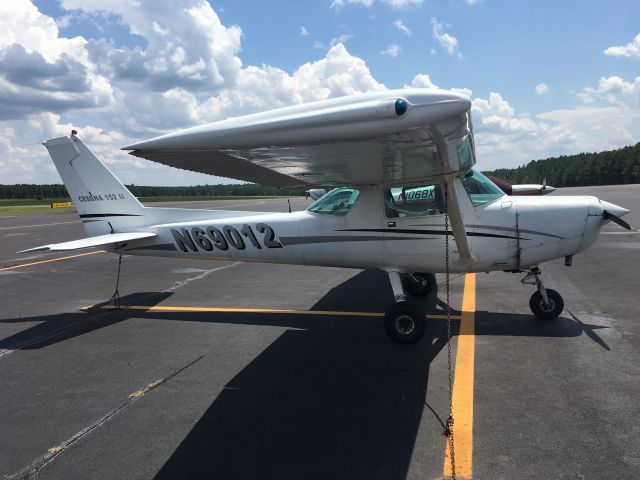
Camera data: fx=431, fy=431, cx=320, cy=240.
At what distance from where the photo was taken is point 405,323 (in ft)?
16.8

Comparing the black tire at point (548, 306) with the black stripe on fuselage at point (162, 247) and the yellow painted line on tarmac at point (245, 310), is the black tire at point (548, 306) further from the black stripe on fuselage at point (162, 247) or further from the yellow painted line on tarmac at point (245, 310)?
the black stripe on fuselage at point (162, 247)

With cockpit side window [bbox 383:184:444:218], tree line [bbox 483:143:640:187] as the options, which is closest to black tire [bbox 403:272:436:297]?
cockpit side window [bbox 383:184:444:218]

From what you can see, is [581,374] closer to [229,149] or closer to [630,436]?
[630,436]

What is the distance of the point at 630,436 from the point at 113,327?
6.16m

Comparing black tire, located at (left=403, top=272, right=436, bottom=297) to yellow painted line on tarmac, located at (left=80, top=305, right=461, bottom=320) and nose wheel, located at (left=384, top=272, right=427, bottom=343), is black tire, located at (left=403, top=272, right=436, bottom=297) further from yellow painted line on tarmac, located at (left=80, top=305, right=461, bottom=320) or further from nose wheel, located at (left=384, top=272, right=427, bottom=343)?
nose wheel, located at (left=384, top=272, right=427, bottom=343)

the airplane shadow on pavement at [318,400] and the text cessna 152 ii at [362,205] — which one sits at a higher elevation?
the text cessna 152 ii at [362,205]

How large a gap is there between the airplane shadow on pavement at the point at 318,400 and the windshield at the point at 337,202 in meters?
1.57

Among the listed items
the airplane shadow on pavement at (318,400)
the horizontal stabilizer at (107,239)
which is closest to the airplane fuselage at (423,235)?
the airplane shadow on pavement at (318,400)

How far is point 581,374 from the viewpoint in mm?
4090

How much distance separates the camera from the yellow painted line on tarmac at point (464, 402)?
2.86 m

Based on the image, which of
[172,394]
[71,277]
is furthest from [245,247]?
[71,277]

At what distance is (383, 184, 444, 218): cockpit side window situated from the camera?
5527 mm

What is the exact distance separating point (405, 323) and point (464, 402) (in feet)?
4.99

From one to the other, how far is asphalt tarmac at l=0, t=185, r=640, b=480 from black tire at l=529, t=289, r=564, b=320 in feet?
0.55
